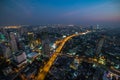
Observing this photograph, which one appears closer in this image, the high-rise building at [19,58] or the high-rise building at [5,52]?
the high-rise building at [19,58]

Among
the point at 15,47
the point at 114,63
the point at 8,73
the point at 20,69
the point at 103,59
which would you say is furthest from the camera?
the point at 15,47

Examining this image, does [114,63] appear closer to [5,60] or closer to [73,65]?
[73,65]

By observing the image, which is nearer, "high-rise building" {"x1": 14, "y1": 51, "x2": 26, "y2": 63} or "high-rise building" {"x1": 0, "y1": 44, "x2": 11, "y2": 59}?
"high-rise building" {"x1": 14, "y1": 51, "x2": 26, "y2": 63}

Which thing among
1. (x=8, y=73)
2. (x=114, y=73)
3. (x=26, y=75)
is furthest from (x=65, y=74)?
(x=8, y=73)

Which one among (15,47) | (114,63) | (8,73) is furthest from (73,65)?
(15,47)

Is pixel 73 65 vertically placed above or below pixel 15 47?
below

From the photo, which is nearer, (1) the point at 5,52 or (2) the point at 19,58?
(2) the point at 19,58

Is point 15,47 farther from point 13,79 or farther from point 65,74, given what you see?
point 65,74

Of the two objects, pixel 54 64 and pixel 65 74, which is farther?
pixel 54 64

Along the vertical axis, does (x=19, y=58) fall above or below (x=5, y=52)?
below

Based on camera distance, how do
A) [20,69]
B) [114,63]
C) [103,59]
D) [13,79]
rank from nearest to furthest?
[13,79]
[20,69]
[114,63]
[103,59]
